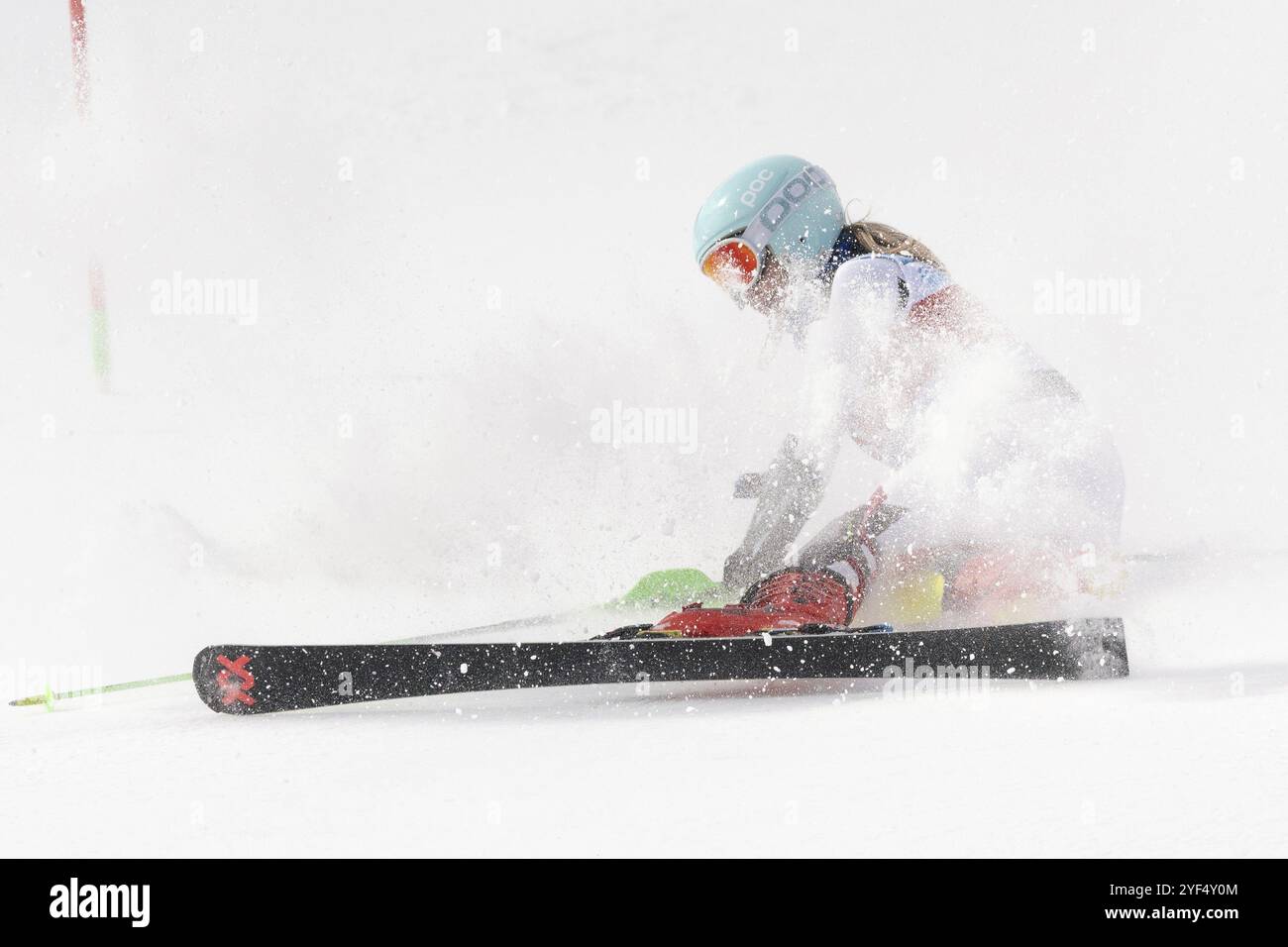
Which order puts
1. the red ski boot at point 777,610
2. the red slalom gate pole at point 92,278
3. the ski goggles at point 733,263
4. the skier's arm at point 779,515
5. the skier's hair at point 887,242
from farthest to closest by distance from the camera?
the red slalom gate pole at point 92,278 → the skier's arm at point 779,515 → the ski goggles at point 733,263 → the skier's hair at point 887,242 → the red ski boot at point 777,610

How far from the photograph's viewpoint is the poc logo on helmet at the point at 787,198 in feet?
12.1

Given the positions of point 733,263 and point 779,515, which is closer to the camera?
point 733,263

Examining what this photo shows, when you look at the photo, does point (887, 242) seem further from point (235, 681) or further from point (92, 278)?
point (92, 278)

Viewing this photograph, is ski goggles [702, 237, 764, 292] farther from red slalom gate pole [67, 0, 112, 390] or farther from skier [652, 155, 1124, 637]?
red slalom gate pole [67, 0, 112, 390]

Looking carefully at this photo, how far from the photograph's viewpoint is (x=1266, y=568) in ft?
15.9

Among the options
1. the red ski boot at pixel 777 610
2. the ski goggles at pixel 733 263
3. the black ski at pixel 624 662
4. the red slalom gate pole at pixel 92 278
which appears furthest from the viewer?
the red slalom gate pole at pixel 92 278

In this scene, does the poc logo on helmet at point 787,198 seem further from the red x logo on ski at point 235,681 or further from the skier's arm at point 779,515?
the red x logo on ski at point 235,681

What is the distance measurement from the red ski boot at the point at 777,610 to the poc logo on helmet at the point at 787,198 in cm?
121

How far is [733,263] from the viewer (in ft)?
12.4

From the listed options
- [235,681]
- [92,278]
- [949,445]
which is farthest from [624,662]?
[92,278]

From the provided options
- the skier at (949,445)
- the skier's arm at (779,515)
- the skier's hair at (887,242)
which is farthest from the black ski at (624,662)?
the skier's hair at (887,242)

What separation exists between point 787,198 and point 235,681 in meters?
2.28

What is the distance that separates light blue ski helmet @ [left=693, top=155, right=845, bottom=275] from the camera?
3697 mm

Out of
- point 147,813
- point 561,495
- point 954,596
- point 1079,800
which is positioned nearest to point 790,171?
point 954,596
